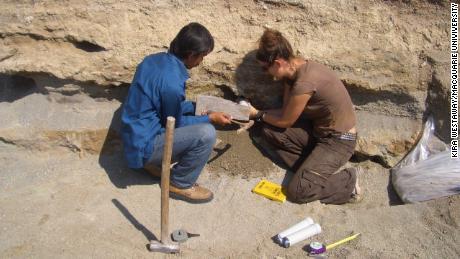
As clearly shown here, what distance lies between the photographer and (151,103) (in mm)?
3457

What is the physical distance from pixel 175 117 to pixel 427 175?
79.2 inches

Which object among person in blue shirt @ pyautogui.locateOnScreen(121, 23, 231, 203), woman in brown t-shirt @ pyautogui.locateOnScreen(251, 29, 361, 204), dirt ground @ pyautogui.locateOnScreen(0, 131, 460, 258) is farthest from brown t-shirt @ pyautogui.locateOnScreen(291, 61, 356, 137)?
person in blue shirt @ pyautogui.locateOnScreen(121, 23, 231, 203)

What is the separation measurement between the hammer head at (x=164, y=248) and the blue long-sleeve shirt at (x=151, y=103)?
65 centimetres

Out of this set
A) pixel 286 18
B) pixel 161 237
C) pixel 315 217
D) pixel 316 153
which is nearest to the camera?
pixel 161 237

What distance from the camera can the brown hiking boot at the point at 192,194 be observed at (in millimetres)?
3729

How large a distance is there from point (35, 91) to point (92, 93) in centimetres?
47

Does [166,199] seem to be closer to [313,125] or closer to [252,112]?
[252,112]

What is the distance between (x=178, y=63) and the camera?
11.2 ft

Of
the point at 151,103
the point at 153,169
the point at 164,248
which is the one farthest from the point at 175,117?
the point at 164,248

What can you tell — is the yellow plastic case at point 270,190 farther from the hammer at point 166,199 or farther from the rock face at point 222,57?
the hammer at point 166,199

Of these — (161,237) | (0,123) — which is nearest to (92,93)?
(0,123)

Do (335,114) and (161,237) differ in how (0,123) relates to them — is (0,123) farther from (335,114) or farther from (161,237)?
(335,114)

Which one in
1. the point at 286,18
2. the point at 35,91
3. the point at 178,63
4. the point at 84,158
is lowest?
the point at 84,158

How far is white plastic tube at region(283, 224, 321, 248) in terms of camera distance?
3348mm
